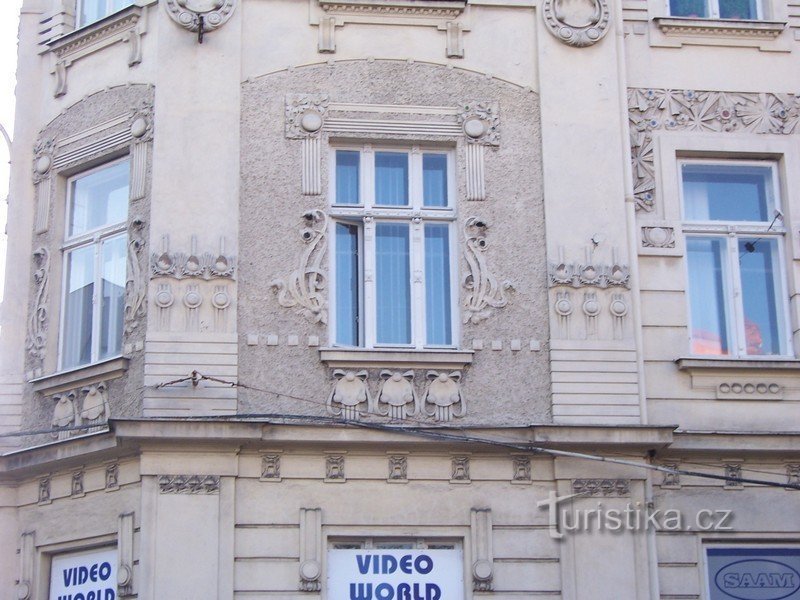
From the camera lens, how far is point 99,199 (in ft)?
55.4

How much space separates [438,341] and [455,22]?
11.9 feet

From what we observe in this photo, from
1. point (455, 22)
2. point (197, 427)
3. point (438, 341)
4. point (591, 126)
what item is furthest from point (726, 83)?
point (197, 427)

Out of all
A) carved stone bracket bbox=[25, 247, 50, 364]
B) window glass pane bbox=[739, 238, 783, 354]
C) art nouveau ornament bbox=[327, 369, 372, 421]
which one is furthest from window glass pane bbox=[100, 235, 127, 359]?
window glass pane bbox=[739, 238, 783, 354]

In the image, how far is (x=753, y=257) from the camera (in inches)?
658

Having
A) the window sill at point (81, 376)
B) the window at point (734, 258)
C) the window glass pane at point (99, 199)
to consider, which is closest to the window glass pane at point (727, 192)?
the window at point (734, 258)

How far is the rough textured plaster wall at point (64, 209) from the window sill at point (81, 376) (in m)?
0.08

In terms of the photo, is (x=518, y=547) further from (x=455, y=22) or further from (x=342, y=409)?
(x=455, y=22)

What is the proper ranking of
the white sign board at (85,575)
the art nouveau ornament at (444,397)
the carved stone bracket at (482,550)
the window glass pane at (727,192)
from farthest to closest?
the window glass pane at (727,192) < the art nouveau ornament at (444,397) < the white sign board at (85,575) < the carved stone bracket at (482,550)

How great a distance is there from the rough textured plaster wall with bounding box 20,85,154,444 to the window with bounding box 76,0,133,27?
3.88 feet

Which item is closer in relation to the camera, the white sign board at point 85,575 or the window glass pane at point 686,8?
the white sign board at point 85,575

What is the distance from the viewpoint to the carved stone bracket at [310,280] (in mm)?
15547

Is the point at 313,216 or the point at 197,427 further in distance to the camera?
the point at 313,216

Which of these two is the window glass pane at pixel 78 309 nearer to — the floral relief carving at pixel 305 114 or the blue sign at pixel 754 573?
the floral relief carving at pixel 305 114

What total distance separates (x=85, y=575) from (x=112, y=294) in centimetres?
301
